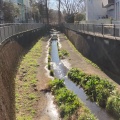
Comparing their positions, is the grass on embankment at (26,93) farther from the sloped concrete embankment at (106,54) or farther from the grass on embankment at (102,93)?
the sloped concrete embankment at (106,54)

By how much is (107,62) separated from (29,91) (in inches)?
283

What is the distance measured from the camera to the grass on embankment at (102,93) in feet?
37.4

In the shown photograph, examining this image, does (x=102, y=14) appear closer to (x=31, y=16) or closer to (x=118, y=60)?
(x=118, y=60)

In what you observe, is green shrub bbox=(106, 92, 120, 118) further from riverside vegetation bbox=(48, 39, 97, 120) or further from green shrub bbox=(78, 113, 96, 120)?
green shrub bbox=(78, 113, 96, 120)

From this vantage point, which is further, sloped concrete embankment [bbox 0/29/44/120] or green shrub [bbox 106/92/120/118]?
green shrub [bbox 106/92/120/118]

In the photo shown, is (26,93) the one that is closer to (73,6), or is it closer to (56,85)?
(56,85)

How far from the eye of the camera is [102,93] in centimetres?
1276

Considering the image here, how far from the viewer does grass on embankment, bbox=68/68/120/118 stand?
1141cm

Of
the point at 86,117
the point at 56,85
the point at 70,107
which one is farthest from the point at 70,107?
the point at 56,85

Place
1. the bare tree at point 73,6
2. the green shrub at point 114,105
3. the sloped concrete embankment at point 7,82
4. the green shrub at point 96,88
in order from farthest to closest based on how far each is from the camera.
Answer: the bare tree at point 73,6
the green shrub at point 96,88
the green shrub at point 114,105
the sloped concrete embankment at point 7,82

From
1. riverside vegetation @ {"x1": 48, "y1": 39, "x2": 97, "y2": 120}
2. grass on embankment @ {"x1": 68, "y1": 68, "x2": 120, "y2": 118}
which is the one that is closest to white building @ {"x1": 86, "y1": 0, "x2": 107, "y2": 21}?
grass on embankment @ {"x1": 68, "y1": 68, "x2": 120, "y2": 118}

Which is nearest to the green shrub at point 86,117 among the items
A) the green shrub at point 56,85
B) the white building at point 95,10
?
the green shrub at point 56,85

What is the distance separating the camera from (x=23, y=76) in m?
17.6

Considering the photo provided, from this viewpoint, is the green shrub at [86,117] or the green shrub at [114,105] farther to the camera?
the green shrub at [114,105]
